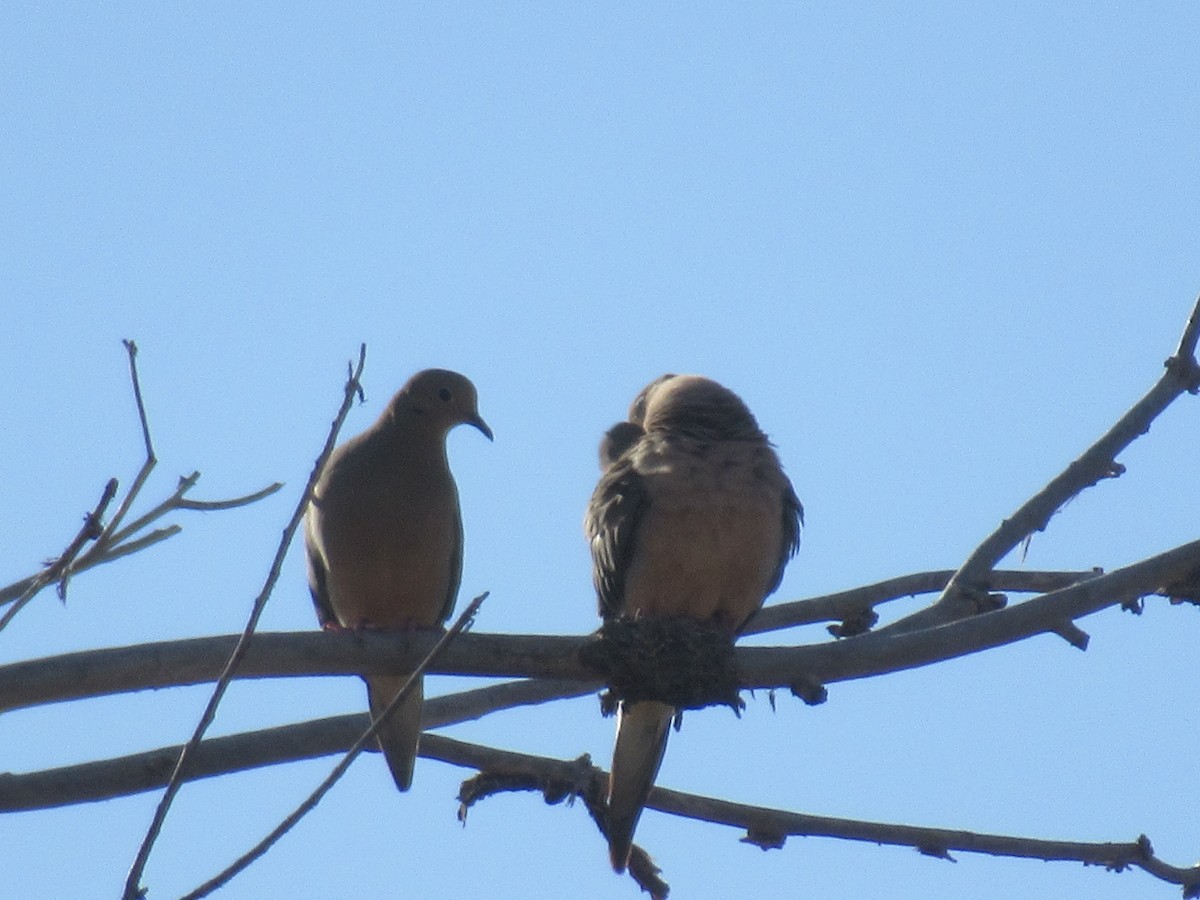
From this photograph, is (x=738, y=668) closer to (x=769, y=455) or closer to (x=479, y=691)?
(x=479, y=691)

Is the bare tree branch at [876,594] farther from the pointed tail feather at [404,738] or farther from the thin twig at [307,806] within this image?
the thin twig at [307,806]

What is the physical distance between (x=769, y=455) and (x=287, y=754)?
2.47 metres

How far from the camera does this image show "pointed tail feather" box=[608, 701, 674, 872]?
627 cm

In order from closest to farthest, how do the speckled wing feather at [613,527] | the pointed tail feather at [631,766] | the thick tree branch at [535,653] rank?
the thick tree branch at [535,653] < the pointed tail feather at [631,766] < the speckled wing feather at [613,527]

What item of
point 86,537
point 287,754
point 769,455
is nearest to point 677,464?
point 769,455

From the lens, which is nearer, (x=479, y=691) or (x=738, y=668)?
(x=738, y=668)

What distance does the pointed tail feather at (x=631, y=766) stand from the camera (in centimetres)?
627

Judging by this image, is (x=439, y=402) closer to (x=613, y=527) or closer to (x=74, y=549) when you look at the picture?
(x=613, y=527)

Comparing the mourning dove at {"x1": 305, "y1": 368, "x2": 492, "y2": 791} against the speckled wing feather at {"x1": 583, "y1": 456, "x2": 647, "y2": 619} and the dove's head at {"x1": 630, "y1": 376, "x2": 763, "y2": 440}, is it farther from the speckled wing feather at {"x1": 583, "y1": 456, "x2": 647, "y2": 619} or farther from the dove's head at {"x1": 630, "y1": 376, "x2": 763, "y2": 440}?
the dove's head at {"x1": 630, "y1": 376, "x2": 763, "y2": 440}

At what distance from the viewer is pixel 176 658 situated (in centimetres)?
420

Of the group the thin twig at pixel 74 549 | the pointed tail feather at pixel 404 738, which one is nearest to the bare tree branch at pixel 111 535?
the thin twig at pixel 74 549

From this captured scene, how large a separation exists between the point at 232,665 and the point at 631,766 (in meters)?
3.55

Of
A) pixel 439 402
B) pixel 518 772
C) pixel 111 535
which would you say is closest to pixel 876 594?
pixel 518 772

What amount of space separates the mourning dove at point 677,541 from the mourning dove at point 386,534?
0.60m
